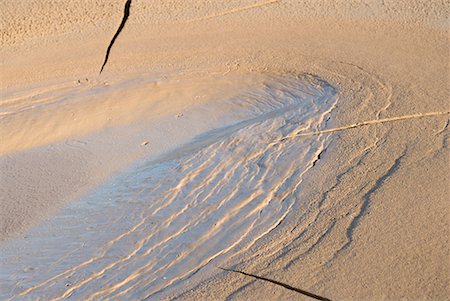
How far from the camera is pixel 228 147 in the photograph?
12.5ft

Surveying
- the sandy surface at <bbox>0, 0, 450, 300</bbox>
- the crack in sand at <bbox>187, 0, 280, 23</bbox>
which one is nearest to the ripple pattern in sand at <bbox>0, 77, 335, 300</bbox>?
the sandy surface at <bbox>0, 0, 450, 300</bbox>

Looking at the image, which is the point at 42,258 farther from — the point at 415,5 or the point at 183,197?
the point at 415,5

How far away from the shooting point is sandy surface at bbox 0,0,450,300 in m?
2.96

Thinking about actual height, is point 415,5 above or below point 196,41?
above

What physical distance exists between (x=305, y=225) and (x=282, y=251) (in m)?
0.20

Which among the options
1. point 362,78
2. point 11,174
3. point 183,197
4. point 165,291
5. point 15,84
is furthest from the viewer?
point 15,84

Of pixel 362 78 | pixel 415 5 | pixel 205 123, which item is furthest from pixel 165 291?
pixel 415 5

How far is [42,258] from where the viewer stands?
10.6 ft

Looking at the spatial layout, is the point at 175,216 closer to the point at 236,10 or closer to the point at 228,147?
the point at 228,147

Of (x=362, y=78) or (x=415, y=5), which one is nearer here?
(x=362, y=78)

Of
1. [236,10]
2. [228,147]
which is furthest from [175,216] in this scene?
[236,10]

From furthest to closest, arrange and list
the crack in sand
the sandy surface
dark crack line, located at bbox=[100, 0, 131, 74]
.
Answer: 1. the crack in sand
2. dark crack line, located at bbox=[100, 0, 131, 74]
3. the sandy surface

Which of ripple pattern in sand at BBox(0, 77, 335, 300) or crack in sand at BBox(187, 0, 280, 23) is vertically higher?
crack in sand at BBox(187, 0, 280, 23)

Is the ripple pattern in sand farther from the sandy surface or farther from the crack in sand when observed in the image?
the crack in sand
